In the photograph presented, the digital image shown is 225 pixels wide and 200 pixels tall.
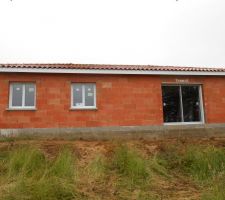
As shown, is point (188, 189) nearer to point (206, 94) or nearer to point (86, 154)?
point (86, 154)

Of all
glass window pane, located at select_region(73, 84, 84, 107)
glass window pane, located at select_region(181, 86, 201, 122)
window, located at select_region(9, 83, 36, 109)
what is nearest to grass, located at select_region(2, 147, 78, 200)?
window, located at select_region(9, 83, 36, 109)

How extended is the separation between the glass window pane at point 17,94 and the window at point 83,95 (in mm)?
2364

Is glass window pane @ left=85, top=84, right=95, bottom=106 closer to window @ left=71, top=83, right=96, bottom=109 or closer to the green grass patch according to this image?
window @ left=71, top=83, right=96, bottom=109

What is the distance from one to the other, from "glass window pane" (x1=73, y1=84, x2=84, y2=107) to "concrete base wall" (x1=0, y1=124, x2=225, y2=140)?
127 centimetres

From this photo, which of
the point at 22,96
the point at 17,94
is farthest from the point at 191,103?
the point at 17,94

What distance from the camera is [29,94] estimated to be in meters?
14.3

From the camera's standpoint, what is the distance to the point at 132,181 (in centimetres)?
840

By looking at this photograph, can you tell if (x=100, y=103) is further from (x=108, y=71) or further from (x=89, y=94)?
(x=108, y=71)

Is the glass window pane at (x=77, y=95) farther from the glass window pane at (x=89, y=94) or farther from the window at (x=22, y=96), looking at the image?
the window at (x=22, y=96)

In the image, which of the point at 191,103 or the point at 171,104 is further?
the point at 191,103

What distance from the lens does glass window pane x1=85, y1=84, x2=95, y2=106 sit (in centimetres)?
1463

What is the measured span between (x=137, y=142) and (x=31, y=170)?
16.8 feet

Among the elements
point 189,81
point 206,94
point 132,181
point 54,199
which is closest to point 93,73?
point 189,81

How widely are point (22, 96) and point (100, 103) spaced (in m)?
3.61
